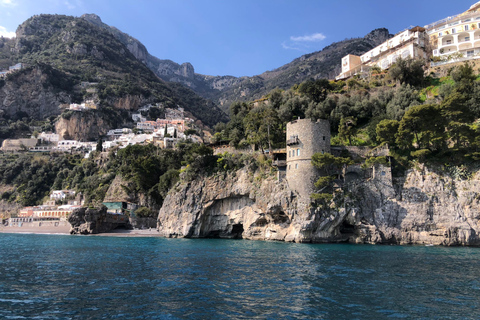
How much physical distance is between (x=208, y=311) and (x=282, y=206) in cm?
2675

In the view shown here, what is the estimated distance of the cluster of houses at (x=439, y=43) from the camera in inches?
2366

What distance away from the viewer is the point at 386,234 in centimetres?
3716

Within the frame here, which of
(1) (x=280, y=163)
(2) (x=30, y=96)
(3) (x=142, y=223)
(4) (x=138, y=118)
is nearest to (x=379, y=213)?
(1) (x=280, y=163)

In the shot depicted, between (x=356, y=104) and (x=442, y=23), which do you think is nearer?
(x=356, y=104)

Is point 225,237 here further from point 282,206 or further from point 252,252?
point 252,252

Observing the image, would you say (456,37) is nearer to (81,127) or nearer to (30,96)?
(81,127)

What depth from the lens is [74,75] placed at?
135875mm

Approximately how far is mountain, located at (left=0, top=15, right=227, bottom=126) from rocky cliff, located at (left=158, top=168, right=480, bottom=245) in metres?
94.5

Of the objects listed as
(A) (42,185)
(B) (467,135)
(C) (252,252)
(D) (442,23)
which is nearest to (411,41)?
(D) (442,23)

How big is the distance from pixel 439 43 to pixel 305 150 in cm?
4191

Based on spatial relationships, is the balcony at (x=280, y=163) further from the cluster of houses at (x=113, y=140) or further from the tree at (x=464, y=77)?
the cluster of houses at (x=113, y=140)

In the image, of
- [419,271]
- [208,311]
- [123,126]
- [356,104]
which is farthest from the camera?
[123,126]

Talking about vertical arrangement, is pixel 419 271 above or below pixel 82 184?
below

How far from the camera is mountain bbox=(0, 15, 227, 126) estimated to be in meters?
123
